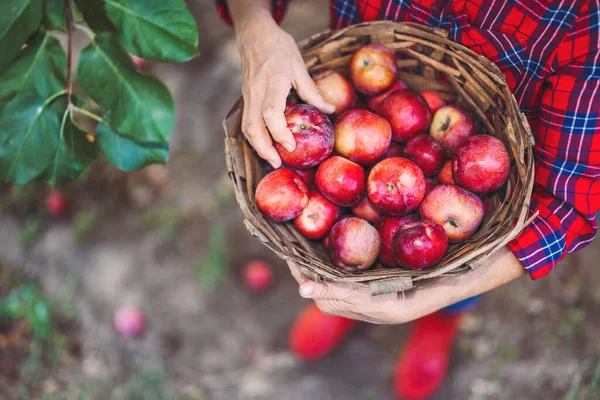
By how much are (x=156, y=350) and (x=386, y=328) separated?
1333 millimetres

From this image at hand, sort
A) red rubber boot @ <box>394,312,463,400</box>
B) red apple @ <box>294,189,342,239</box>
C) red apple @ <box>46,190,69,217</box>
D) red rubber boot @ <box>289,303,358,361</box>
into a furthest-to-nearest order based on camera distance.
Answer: red apple @ <box>46,190,69,217</box>, red rubber boot @ <box>289,303,358,361</box>, red rubber boot @ <box>394,312,463,400</box>, red apple @ <box>294,189,342,239</box>

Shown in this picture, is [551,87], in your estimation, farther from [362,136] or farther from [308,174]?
[308,174]

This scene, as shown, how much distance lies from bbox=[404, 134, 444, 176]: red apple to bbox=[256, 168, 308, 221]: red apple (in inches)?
16.4

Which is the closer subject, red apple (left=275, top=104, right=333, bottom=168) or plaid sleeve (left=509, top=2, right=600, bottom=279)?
plaid sleeve (left=509, top=2, right=600, bottom=279)

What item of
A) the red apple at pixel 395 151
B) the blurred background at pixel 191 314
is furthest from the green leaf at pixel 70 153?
the blurred background at pixel 191 314

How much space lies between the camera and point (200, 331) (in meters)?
2.66

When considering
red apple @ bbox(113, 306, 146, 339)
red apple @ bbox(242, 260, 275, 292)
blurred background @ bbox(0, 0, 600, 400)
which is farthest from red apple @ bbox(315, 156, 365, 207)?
red apple @ bbox(113, 306, 146, 339)

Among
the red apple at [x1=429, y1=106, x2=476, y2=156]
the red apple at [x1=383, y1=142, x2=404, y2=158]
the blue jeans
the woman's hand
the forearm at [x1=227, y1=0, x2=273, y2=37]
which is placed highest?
the forearm at [x1=227, y1=0, x2=273, y2=37]

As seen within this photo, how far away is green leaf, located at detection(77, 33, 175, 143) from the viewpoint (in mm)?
1316

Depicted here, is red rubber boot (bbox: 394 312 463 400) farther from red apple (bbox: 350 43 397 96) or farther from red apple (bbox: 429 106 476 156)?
red apple (bbox: 350 43 397 96)

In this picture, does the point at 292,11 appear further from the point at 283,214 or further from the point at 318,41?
the point at 283,214

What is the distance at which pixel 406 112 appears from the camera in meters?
1.62

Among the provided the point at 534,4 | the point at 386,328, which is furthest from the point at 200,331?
the point at 534,4

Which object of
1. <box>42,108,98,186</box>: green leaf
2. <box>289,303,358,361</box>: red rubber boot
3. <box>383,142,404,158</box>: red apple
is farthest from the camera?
<box>289,303,358,361</box>: red rubber boot
